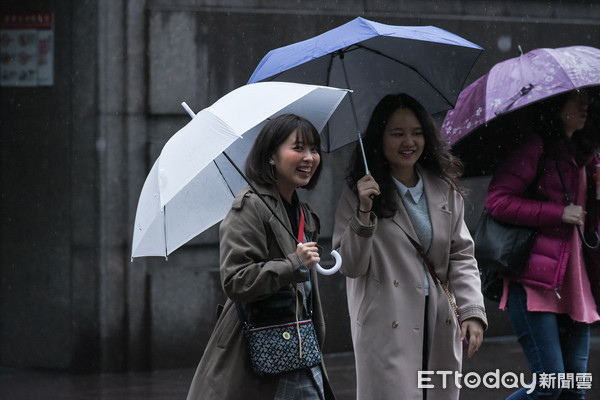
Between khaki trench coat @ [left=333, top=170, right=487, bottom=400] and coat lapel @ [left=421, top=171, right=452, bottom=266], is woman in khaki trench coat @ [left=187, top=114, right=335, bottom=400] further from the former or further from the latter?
coat lapel @ [left=421, top=171, right=452, bottom=266]

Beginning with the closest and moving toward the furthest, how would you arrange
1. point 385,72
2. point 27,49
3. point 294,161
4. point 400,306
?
1. point 294,161
2. point 400,306
3. point 385,72
4. point 27,49

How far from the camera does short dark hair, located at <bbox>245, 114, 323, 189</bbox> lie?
3924 mm

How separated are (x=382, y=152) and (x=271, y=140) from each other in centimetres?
78

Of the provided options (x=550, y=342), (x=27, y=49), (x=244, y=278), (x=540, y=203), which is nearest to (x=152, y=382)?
(x=27, y=49)

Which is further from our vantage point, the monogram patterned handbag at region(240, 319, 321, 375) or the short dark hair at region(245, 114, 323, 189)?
the short dark hair at region(245, 114, 323, 189)

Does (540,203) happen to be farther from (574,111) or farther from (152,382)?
(152,382)

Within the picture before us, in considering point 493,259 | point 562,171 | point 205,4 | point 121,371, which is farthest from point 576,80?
point 121,371

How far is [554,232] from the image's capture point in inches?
206

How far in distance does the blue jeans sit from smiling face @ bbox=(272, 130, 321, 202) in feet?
5.83

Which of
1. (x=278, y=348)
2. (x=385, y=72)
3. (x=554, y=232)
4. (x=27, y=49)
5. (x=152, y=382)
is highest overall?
(x=27, y=49)

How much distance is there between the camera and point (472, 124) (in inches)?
206

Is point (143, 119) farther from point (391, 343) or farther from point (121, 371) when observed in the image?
point (391, 343)

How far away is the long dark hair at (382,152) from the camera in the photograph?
4.49m

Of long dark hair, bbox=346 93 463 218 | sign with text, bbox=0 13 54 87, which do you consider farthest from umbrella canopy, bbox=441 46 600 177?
sign with text, bbox=0 13 54 87
